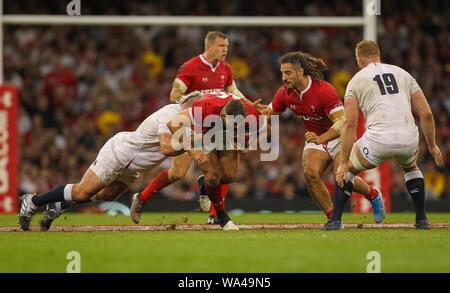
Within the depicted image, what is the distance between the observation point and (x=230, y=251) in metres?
6.50

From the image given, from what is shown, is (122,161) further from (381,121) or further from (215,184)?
(381,121)

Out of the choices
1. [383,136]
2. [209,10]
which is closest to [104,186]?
[383,136]

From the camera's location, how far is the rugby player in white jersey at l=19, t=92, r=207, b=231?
28.1ft

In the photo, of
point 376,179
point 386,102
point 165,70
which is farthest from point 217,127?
point 165,70

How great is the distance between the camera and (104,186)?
870 cm

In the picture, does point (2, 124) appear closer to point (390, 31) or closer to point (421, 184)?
point (421, 184)

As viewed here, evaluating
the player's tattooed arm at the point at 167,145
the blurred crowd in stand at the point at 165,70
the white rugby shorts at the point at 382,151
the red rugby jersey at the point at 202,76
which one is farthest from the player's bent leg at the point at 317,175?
the blurred crowd in stand at the point at 165,70

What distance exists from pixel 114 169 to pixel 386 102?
309cm

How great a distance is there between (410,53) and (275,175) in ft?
16.0

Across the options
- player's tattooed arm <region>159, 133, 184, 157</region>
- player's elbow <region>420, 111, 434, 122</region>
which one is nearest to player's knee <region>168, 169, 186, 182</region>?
player's tattooed arm <region>159, 133, 184, 157</region>

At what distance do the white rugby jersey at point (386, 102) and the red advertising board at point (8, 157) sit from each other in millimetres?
6838

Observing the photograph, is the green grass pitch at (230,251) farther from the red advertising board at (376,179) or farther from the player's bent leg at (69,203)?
the red advertising board at (376,179)

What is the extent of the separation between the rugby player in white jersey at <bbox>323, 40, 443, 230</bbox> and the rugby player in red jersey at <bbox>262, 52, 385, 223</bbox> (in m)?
0.53

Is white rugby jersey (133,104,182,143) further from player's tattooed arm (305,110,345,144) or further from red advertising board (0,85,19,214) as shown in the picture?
red advertising board (0,85,19,214)
